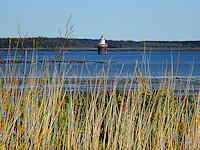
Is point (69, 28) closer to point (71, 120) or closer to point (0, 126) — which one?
point (71, 120)

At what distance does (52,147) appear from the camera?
3.53 m

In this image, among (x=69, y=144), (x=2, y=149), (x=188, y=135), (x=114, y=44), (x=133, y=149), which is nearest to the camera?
(x=2, y=149)

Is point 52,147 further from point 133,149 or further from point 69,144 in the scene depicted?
point 133,149

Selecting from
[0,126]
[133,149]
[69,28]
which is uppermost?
[69,28]

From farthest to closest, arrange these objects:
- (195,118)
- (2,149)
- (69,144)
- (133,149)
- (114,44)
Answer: (114,44)
(195,118)
(133,149)
(69,144)
(2,149)

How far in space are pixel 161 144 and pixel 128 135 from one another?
40 centimetres

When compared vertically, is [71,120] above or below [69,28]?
below

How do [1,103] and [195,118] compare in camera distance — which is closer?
[1,103]

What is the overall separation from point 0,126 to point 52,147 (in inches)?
23.2

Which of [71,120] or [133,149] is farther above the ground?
[71,120]

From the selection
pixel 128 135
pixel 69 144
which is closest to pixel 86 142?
pixel 69 144

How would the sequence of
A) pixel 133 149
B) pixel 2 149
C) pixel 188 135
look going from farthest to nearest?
pixel 188 135 → pixel 133 149 → pixel 2 149

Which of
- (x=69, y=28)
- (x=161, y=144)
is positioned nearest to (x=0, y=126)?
(x=69, y=28)

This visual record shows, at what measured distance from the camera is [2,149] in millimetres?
3178
